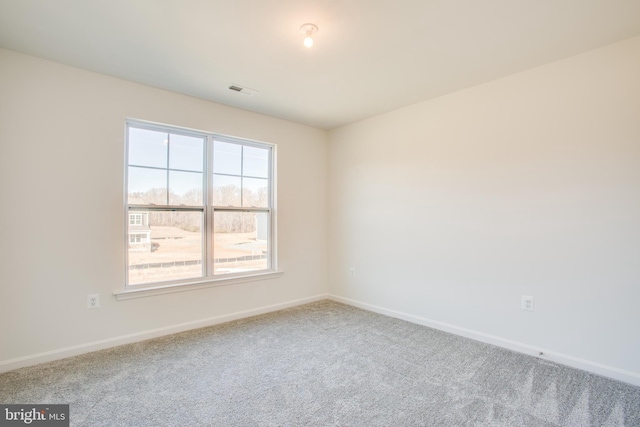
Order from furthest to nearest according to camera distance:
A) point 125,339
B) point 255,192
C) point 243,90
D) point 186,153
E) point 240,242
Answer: point 255,192
point 240,242
point 186,153
point 243,90
point 125,339

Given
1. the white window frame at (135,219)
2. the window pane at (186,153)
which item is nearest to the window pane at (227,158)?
the window pane at (186,153)

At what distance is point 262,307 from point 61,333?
1.94m

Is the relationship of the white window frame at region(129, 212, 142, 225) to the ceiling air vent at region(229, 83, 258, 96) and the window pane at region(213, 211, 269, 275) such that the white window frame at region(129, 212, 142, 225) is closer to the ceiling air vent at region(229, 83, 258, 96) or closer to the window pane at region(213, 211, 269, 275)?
the window pane at region(213, 211, 269, 275)

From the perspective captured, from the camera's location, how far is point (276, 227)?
13.2 feet

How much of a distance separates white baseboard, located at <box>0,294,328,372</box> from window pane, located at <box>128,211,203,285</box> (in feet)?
1.64

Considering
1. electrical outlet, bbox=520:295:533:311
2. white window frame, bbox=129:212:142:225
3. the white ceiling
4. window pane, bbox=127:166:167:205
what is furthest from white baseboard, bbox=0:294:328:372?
electrical outlet, bbox=520:295:533:311

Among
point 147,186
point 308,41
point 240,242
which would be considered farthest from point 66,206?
point 308,41

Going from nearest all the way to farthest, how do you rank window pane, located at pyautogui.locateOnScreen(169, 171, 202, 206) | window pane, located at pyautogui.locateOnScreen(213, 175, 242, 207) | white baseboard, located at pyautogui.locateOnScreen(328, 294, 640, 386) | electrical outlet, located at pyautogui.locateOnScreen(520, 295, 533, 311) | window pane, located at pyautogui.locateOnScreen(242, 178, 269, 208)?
white baseboard, located at pyautogui.locateOnScreen(328, 294, 640, 386) → electrical outlet, located at pyautogui.locateOnScreen(520, 295, 533, 311) → window pane, located at pyautogui.locateOnScreen(169, 171, 202, 206) → window pane, located at pyautogui.locateOnScreen(213, 175, 242, 207) → window pane, located at pyautogui.locateOnScreen(242, 178, 269, 208)

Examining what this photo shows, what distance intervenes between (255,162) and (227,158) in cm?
39

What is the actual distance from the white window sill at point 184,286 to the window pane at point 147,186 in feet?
2.82

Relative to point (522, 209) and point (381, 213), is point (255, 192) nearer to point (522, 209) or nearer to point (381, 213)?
point (381, 213)

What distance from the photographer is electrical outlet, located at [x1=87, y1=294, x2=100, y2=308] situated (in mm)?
2711

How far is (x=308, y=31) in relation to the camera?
6.96 ft

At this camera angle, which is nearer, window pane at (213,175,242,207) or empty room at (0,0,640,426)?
empty room at (0,0,640,426)
